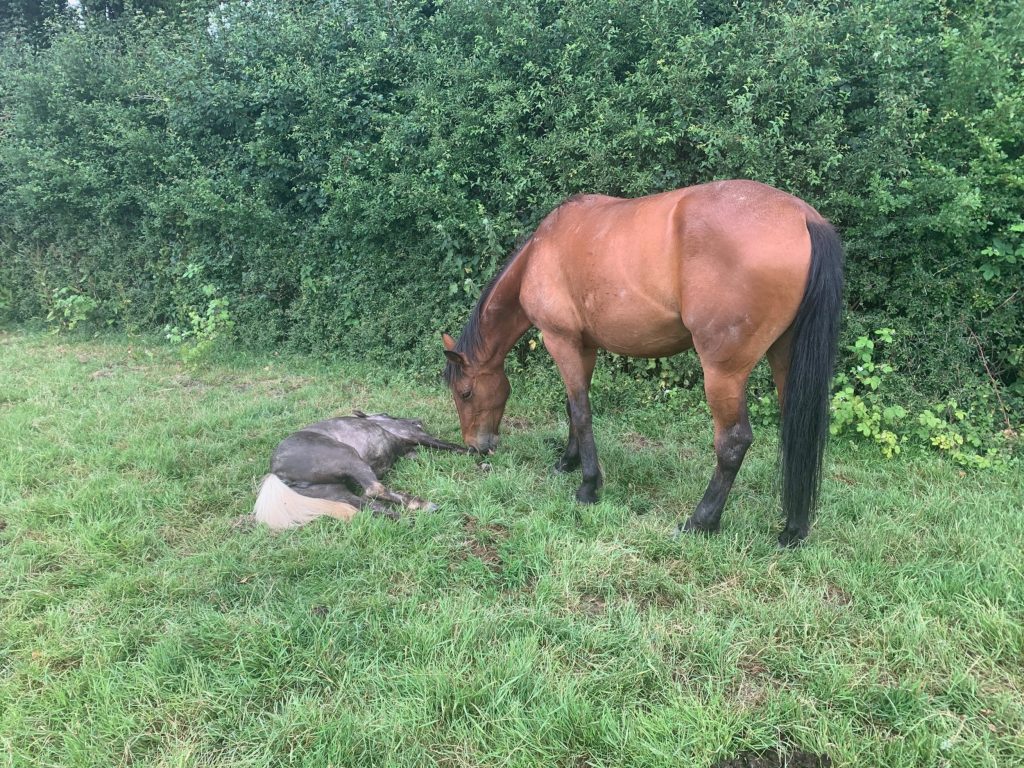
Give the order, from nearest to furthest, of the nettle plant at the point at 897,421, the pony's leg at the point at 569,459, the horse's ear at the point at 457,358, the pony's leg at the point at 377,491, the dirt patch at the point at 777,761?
the dirt patch at the point at 777,761 < the pony's leg at the point at 377,491 < the nettle plant at the point at 897,421 < the pony's leg at the point at 569,459 < the horse's ear at the point at 457,358

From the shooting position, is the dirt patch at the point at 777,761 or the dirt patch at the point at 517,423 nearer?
the dirt patch at the point at 777,761

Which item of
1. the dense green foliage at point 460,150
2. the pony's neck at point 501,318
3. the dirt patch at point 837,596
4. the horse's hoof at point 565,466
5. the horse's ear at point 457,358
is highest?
the dense green foliage at point 460,150

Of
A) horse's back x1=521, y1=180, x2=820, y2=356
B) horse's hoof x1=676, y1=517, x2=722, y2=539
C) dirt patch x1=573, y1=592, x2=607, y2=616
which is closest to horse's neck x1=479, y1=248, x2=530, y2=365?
horse's back x1=521, y1=180, x2=820, y2=356

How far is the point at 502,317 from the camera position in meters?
4.12

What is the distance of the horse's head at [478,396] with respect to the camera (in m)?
4.25

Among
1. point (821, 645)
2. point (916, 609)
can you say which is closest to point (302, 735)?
point (821, 645)

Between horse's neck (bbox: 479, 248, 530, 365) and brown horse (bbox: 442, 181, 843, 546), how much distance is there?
15.0 inches

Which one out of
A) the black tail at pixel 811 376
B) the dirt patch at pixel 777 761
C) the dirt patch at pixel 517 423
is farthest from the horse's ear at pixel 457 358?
the dirt patch at pixel 777 761

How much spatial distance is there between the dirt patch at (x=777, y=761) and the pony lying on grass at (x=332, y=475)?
6.60 ft

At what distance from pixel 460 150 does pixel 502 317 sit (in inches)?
101

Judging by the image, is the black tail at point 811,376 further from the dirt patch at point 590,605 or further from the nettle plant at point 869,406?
the nettle plant at point 869,406

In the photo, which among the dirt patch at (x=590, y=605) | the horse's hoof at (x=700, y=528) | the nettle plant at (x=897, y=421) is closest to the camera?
the dirt patch at (x=590, y=605)

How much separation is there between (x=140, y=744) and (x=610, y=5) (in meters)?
5.92

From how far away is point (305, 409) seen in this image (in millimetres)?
5203
